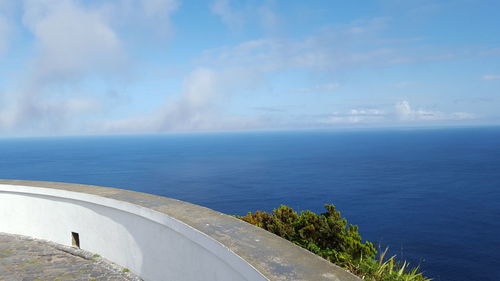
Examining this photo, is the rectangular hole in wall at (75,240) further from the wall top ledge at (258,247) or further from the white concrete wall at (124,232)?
the wall top ledge at (258,247)

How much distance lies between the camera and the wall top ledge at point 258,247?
8.86ft

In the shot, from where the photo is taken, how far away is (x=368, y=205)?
59.4 m

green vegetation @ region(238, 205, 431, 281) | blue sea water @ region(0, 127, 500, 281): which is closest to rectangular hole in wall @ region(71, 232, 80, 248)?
green vegetation @ region(238, 205, 431, 281)

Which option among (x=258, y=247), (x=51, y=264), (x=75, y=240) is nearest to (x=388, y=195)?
(x=75, y=240)

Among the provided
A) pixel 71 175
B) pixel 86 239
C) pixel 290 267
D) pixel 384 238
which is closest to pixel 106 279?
pixel 86 239

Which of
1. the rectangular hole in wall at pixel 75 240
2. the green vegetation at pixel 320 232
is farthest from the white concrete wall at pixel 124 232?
the green vegetation at pixel 320 232

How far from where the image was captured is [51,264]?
4.79 metres

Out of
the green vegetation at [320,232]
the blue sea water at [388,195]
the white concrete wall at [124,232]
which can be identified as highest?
the white concrete wall at [124,232]

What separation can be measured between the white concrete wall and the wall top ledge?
13cm

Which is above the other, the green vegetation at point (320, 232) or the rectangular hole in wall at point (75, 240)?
the rectangular hole in wall at point (75, 240)

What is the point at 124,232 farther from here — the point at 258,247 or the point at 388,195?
the point at 388,195

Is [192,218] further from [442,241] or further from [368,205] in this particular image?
[368,205]

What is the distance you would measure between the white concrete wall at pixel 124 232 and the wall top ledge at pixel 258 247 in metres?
0.13

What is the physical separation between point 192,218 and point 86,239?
2457mm
